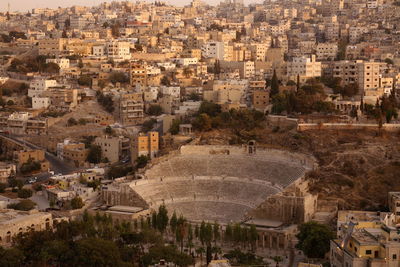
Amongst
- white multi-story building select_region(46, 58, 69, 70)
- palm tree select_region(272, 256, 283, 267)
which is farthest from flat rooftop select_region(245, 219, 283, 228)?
white multi-story building select_region(46, 58, 69, 70)

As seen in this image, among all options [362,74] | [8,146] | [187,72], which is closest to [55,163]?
[8,146]

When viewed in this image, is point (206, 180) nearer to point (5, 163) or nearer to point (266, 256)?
point (266, 256)

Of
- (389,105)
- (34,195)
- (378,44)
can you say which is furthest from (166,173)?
(378,44)

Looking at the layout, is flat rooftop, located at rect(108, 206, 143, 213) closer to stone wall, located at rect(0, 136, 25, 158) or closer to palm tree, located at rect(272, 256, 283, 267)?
palm tree, located at rect(272, 256, 283, 267)

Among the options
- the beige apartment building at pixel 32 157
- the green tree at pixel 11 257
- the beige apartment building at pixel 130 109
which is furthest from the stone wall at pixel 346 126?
the green tree at pixel 11 257

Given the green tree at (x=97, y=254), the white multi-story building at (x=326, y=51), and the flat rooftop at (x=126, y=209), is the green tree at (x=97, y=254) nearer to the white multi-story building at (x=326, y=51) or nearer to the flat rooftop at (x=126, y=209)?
the flat rooftop at (x=126, y=209)

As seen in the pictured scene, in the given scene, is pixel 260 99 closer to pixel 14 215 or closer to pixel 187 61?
pixel 187 61
